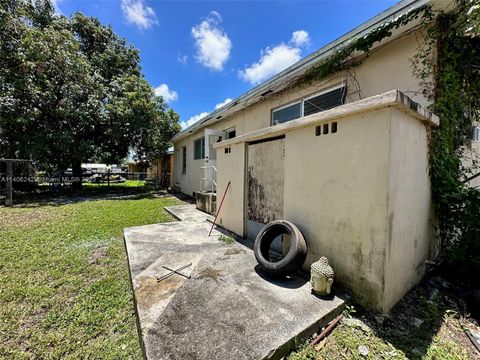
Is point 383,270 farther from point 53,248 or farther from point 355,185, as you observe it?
point 53,248

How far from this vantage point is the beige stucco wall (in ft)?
7.34

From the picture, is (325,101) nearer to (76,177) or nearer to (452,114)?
(452,114)

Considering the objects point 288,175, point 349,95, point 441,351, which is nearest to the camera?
point 441,351

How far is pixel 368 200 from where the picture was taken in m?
2.33

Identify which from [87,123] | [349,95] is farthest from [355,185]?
[87,123]

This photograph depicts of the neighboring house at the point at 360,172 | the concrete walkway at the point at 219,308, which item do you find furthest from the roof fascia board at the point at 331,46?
the concrete walkway at the point at 219,308

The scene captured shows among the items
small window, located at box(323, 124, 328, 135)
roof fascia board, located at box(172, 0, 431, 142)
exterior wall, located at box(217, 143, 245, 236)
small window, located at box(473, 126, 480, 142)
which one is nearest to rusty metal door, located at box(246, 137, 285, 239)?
exterior wall, located at box(217, 143, 245, 236)

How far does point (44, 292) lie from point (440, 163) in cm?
571

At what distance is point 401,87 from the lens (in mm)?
3344

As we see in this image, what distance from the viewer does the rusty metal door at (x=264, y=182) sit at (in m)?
3.68

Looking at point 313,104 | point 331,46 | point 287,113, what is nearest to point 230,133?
point 287,113

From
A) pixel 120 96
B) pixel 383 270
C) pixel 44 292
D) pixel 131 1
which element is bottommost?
pixel 44 292

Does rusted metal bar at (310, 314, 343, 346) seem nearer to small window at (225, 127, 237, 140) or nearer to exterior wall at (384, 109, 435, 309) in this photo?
exterior wall at (384, 109, 435, 309)

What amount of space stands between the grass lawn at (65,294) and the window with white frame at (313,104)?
15.5 feet
